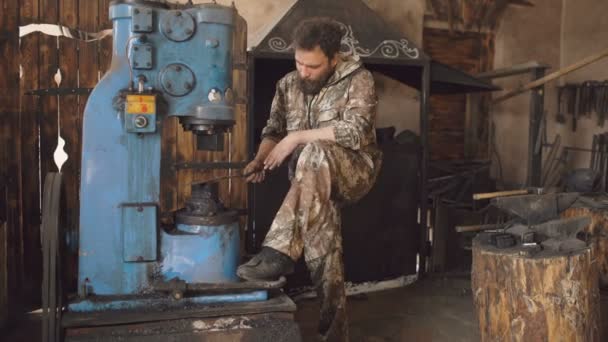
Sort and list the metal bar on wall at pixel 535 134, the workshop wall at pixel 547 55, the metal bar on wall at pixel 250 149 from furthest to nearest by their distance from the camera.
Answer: the workshop wall at pixel 547 55, the metal bar on wall at pixel 535 134, the metal bar on wall at pixel 250 149

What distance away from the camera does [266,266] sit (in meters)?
2.75

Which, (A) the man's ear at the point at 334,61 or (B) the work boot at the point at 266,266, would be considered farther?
(A) the man's ear at the point at 334,61

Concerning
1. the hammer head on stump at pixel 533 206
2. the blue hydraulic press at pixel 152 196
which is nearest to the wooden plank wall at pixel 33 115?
the blue hydraulic press at pixel 152 196

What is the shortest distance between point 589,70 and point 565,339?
18.6 feet

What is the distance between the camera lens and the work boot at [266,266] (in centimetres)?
271

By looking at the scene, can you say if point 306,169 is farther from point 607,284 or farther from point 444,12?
point 444,12

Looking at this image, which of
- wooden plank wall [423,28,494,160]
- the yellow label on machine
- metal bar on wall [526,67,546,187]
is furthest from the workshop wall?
the yellow label on machine

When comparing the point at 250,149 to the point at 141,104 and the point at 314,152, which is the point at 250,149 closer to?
the point at 314,152

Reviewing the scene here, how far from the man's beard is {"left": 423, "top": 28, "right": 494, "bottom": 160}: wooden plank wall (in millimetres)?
4184

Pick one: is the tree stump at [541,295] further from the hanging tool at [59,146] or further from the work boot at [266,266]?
the hanging tool at [59,146]

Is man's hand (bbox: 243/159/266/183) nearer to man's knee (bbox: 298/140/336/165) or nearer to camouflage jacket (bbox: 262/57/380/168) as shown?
camouflage jacket (bbox: 262/57/380/168)

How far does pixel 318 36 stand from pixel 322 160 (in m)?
0.66

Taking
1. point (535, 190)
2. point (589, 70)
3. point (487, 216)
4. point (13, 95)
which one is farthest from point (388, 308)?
point (589, 70)

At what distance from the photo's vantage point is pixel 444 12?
712 cm
